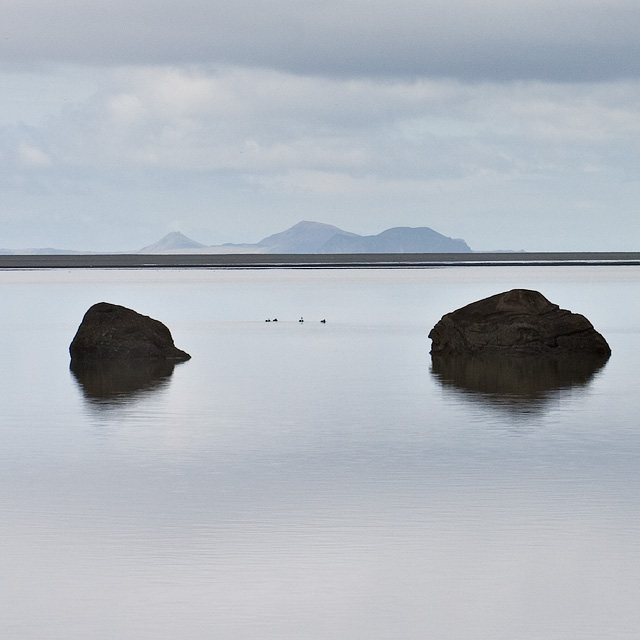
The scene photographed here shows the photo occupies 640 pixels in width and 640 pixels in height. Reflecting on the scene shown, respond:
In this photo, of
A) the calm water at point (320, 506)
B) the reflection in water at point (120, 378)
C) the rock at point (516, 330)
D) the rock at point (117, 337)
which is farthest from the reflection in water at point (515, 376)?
the rock at point (117, 337)

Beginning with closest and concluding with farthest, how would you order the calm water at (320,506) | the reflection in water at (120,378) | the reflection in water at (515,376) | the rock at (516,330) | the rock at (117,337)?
the calm water at (320,506), the reflection in water at (515,376), the reflection in water at (120,378), the rock at (117,337), the rock at (516,330)

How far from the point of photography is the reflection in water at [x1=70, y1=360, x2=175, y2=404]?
23.4m

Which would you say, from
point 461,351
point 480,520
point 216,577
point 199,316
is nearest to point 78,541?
point 216,577

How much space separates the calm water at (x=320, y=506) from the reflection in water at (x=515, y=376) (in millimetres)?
163

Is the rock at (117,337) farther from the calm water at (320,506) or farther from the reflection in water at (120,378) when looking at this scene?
the calm water at (320,506)

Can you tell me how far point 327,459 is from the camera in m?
15.8

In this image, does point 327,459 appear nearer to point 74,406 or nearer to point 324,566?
point 324,566

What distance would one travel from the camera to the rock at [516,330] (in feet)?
102

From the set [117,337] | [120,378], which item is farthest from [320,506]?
[117,337]

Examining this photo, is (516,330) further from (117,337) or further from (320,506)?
(320,506)

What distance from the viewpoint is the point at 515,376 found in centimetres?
2645

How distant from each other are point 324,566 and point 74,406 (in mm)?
11905

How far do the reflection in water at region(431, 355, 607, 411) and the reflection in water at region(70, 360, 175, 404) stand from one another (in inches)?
223

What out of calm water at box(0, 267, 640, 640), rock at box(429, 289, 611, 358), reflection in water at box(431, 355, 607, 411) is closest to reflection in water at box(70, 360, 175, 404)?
calm water at box(0, 267, 640, 640)
